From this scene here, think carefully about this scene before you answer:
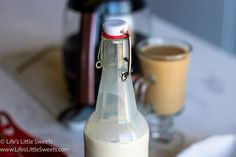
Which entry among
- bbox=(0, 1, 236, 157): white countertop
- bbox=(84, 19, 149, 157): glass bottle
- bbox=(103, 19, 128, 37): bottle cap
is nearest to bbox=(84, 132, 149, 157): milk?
bbox=(84, 19, 149, 157): glass bottle

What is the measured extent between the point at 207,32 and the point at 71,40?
1237 millimetres

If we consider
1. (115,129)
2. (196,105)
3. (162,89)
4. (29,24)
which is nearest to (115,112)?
(115,129)

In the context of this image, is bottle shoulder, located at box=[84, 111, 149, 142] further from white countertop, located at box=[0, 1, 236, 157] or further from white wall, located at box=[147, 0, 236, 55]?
white wall, located at box=[147, 0, 236, 55]

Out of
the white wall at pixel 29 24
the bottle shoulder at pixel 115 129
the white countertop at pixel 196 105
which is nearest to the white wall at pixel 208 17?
the white wall at pixel 29 24

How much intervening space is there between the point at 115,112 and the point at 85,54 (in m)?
0.34

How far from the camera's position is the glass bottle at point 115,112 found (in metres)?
0.54

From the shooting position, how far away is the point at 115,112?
55cm

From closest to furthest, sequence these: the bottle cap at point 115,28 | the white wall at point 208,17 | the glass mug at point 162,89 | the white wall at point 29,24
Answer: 1. the bottle cap at point 115,28
2. the glass mug at point 162,89
3. the white wall at point 29,24
4. the white wall at point 208,17

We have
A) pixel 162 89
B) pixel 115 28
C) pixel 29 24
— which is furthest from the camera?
pixel 29 24

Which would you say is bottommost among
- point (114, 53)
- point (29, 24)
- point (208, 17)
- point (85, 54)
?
point (208, 17)

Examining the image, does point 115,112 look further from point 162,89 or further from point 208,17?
point 208,17

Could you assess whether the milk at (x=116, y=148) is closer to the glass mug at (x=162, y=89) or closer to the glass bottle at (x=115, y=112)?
the glass bottle at (x=115, y=112)

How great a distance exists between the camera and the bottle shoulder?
0.55 m

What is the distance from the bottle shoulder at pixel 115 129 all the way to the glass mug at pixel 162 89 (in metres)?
0.28
